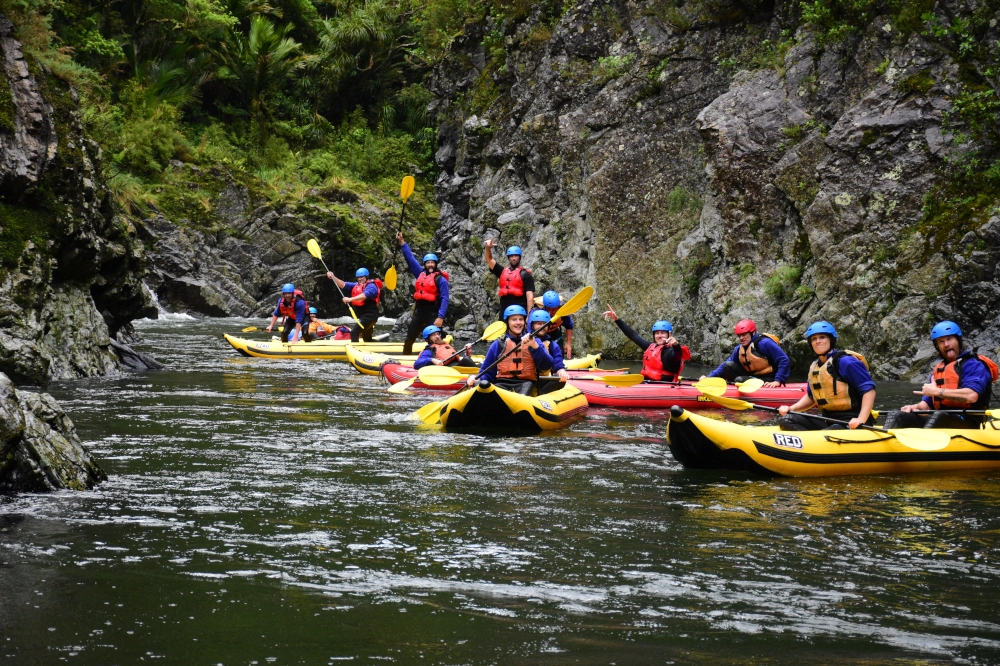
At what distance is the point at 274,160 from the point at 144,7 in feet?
19.3

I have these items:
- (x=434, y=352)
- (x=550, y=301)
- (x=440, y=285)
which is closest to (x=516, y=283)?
(x=550, y=301)

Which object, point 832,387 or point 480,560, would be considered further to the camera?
point 832,387

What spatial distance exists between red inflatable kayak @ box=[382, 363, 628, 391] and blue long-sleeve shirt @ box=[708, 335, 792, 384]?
4.39 ft

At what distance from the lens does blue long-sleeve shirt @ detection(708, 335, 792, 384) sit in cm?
1029

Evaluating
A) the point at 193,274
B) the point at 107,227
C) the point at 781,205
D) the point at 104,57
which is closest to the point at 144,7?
the point at 104,57

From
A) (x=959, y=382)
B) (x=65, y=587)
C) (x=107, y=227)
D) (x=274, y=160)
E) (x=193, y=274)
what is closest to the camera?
(x=65, y=587)

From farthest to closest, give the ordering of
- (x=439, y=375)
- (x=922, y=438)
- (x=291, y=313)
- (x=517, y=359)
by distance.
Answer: (x=291, y=313), (x=439, y=375), (x=517, y=359), (x=922, y=438)

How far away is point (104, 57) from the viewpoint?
28.3 metres

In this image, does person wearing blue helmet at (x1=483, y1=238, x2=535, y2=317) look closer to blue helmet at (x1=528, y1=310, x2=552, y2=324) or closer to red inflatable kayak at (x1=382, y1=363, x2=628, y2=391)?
red inflatable kayak at (x1=382, y1=363, x2=628, y2=391)

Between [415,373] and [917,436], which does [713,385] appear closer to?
[917,436]

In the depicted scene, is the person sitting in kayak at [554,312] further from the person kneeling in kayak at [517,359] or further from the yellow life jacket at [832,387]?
the yellow life jacket at [832,387]

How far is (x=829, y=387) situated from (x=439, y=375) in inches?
186

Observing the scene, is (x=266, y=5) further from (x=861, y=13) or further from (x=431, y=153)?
(x=861, y=13)

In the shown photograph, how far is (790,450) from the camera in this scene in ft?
21.4
